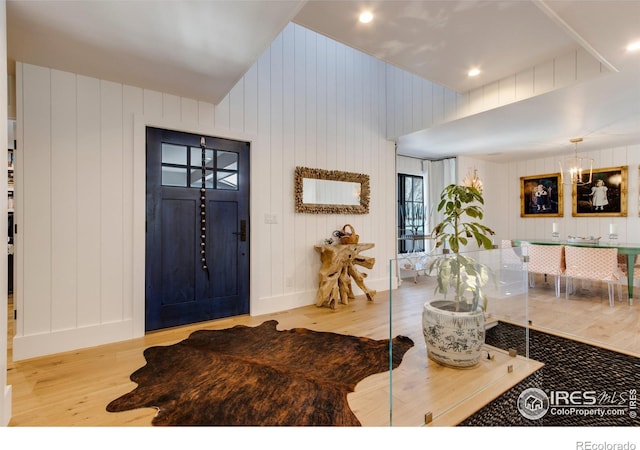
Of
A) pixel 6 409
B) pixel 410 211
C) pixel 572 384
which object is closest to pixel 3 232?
pixel 6 409

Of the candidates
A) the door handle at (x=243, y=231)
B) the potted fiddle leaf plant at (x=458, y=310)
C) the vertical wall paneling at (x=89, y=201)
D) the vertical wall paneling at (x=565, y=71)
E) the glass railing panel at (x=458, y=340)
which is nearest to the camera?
the glass railing panel at (x=458, y=340)

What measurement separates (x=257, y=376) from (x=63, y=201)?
2179 millimetres

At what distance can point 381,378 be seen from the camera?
209 cm

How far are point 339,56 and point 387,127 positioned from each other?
124 centimetres

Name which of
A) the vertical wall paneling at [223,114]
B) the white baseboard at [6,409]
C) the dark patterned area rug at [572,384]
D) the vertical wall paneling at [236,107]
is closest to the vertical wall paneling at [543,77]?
the dark patterned area rug at [572,384]

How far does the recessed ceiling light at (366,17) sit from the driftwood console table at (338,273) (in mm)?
2367

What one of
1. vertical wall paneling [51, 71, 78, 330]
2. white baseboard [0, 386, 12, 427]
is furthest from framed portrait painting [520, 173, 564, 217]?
white baseboard [0, 386, 12, 427]

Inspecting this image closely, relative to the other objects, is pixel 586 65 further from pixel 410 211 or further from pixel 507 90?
pixel 410 211

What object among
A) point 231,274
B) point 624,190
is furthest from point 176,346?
point 624,190

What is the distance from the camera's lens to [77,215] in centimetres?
267

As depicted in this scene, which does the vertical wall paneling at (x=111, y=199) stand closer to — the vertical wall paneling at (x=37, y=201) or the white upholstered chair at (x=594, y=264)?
the vertical wall paneling at (x=37, y=201)

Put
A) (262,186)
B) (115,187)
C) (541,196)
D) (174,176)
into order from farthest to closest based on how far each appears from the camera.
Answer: (541,196) < (262,186) < (174,176) < (115,187)

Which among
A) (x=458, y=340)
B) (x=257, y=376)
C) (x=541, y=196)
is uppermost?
(x=541, y=196)

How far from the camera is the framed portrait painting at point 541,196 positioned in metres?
6.11
